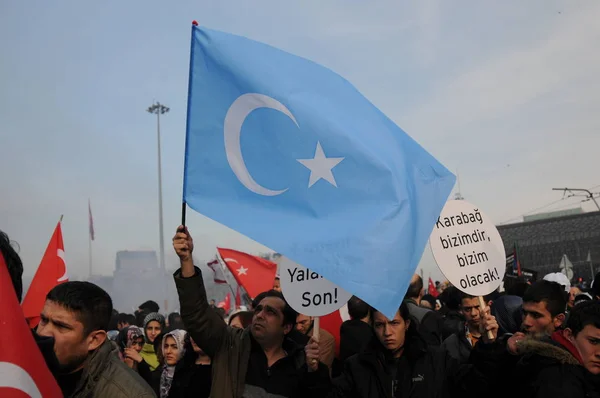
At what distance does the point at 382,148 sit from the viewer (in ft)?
14.2

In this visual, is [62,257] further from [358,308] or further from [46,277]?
[358,308]

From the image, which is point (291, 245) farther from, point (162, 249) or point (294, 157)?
point (162, 249)

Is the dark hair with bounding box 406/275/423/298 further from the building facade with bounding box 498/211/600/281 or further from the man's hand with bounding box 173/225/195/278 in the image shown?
the building facade with bounding box 498/211/600/281

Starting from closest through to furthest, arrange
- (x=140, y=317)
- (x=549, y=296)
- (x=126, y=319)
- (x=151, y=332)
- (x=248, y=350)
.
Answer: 1. (x=248, y=350)
2. (x=549, y=296)
3. (x=151, y=332)
4. (x=126, y=319)
5. (x=140, y=317)

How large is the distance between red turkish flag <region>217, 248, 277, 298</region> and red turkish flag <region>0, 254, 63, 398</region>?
838 cm

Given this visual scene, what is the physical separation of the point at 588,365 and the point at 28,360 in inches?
109

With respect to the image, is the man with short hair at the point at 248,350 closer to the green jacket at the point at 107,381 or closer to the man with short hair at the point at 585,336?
the green jacket at the point at 107,381

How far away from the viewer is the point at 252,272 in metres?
10.8

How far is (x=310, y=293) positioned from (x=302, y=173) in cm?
122

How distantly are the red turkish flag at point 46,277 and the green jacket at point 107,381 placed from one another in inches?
186

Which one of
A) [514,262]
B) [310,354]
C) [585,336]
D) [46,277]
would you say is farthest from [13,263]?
[514,262]

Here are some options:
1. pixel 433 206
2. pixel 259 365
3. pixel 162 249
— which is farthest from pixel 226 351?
pixel 162 249

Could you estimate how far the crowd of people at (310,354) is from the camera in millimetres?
2920

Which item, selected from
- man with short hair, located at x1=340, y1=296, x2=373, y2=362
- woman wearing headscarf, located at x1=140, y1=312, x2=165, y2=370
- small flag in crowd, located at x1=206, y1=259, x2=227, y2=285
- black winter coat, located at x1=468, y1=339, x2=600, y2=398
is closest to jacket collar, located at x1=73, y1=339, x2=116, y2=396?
black winter coat, located at x1=468, y1=339, x2=600, y2=398
